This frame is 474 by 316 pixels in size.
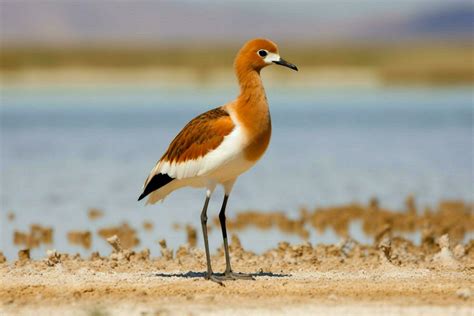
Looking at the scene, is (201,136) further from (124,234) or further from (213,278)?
(124,234)

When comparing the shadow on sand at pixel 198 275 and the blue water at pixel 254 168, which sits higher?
the blue water at pixel 254 168

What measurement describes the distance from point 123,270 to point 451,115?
105 ft

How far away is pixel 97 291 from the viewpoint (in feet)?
31.4

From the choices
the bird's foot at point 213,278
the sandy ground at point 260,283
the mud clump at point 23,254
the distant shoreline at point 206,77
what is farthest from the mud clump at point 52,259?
the distant shoreline at point 206,77

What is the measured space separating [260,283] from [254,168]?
14239mm

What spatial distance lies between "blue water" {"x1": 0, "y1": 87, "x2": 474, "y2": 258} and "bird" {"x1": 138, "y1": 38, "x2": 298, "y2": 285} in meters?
3.46

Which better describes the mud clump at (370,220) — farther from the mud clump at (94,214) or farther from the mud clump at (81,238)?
the mud clump at (81,238)

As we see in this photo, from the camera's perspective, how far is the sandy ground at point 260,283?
343 inches

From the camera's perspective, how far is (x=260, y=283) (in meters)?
9.95

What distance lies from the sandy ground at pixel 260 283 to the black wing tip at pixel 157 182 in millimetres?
913

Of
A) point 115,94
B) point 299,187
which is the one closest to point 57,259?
point 299,187

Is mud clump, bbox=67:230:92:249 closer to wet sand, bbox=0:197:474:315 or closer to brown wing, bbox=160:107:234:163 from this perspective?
wet sand, bbox=0:197:474:315

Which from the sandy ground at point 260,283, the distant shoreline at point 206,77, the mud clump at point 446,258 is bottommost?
the sandy ground at point 260,283

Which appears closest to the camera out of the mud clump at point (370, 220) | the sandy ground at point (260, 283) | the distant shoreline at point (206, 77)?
the sandy ground at point (260, 283)
